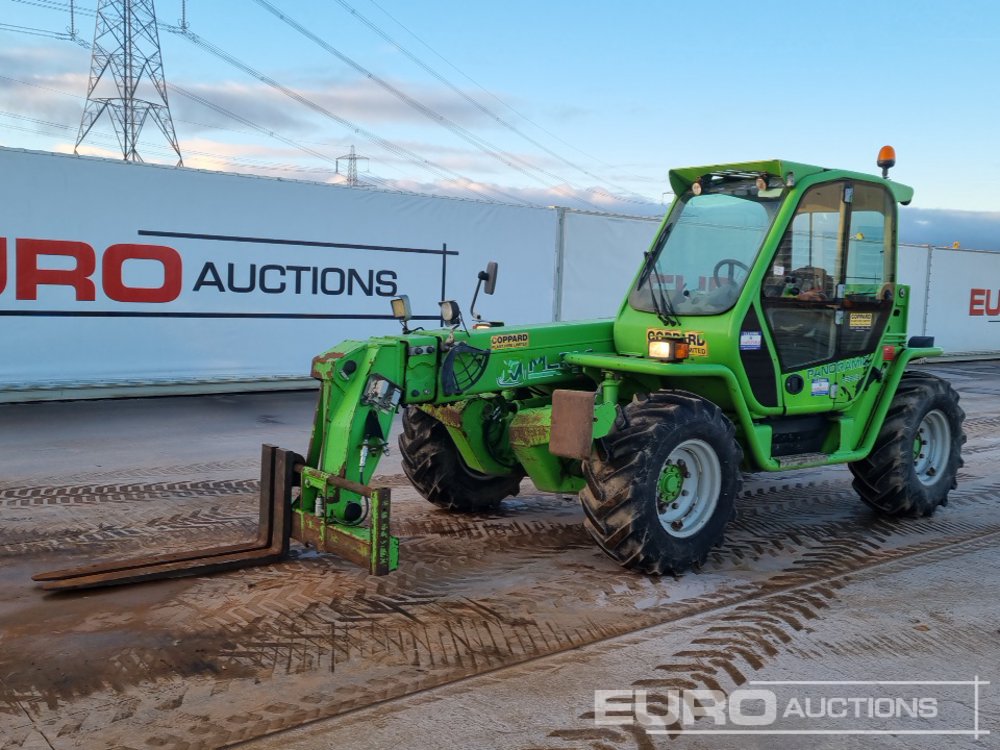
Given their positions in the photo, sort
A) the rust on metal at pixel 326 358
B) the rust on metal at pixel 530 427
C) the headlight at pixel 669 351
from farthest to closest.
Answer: the headlight at pixel 669 351
the rust on metal at pixel 530 427
the rust on metal at pixel 326 358

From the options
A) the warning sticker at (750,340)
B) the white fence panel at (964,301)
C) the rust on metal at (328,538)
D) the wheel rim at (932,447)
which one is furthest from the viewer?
the white fence panel at (964,301)

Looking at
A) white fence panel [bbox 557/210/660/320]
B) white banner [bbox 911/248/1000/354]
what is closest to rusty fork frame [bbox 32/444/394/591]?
white fence panel [bbox 557/210/660/320]

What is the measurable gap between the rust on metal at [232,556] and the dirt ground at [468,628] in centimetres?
7

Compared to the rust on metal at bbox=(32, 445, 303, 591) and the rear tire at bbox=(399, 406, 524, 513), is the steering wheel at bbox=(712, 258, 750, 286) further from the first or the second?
the rust on metal at bbox=(32, 445, 303, 591)

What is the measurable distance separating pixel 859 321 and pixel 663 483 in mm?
2077

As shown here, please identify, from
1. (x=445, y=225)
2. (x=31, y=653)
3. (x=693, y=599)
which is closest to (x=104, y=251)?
(x=445, y=225)

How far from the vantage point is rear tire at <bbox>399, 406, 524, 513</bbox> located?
6.07 meters

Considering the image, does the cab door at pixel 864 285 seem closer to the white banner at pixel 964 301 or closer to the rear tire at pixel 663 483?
the rear tire at pixel 663 483

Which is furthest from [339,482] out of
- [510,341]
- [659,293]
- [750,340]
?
[750,340]

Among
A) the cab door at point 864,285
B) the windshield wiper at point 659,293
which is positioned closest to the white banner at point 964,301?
the cab door at point 864,285

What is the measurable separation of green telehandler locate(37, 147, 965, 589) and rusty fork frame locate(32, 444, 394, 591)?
1 cm

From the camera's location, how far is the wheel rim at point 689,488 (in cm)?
527

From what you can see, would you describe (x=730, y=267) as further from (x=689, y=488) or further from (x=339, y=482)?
(x=339, y=482)

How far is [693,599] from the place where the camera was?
189 inches
